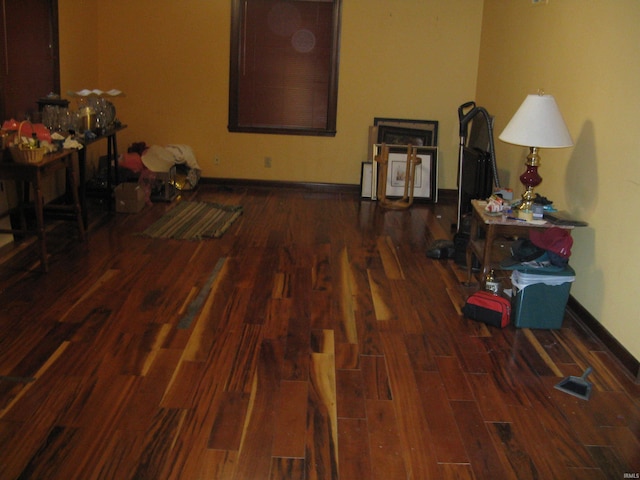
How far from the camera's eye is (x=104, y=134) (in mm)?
5832

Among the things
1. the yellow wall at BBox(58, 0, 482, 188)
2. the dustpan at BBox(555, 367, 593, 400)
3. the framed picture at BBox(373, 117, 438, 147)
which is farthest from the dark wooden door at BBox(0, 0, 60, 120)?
the dustpan at BBox(555, 367, 593, 400)

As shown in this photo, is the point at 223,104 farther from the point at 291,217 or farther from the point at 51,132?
the point at 51,132

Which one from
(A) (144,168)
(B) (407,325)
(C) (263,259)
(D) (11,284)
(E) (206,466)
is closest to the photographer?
(E) (206,466)

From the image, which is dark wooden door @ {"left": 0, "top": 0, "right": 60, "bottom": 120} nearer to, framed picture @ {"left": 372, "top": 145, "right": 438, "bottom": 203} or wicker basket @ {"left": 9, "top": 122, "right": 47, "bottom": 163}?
wicker basket @ {"left": 9, "top": 122, "right": 47, "bottom": 163}

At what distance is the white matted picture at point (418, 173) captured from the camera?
7113 millimetres

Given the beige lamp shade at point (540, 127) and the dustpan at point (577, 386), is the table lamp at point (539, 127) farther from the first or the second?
the dustpan at point (577, 386)

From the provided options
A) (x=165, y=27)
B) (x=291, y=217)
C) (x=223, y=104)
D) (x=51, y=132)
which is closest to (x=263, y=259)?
(x=291, y=217)

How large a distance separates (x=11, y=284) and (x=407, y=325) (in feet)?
7.97

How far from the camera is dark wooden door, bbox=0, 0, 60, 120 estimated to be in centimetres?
529

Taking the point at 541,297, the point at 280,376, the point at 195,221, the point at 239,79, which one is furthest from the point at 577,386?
the point at 239,79

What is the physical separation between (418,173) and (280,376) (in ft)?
14.3

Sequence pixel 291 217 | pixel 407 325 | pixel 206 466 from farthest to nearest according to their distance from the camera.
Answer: pixel 291 217, pixel 407 325, pixel 206 466

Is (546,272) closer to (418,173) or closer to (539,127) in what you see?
(539,127)

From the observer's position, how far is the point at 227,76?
7.30m
